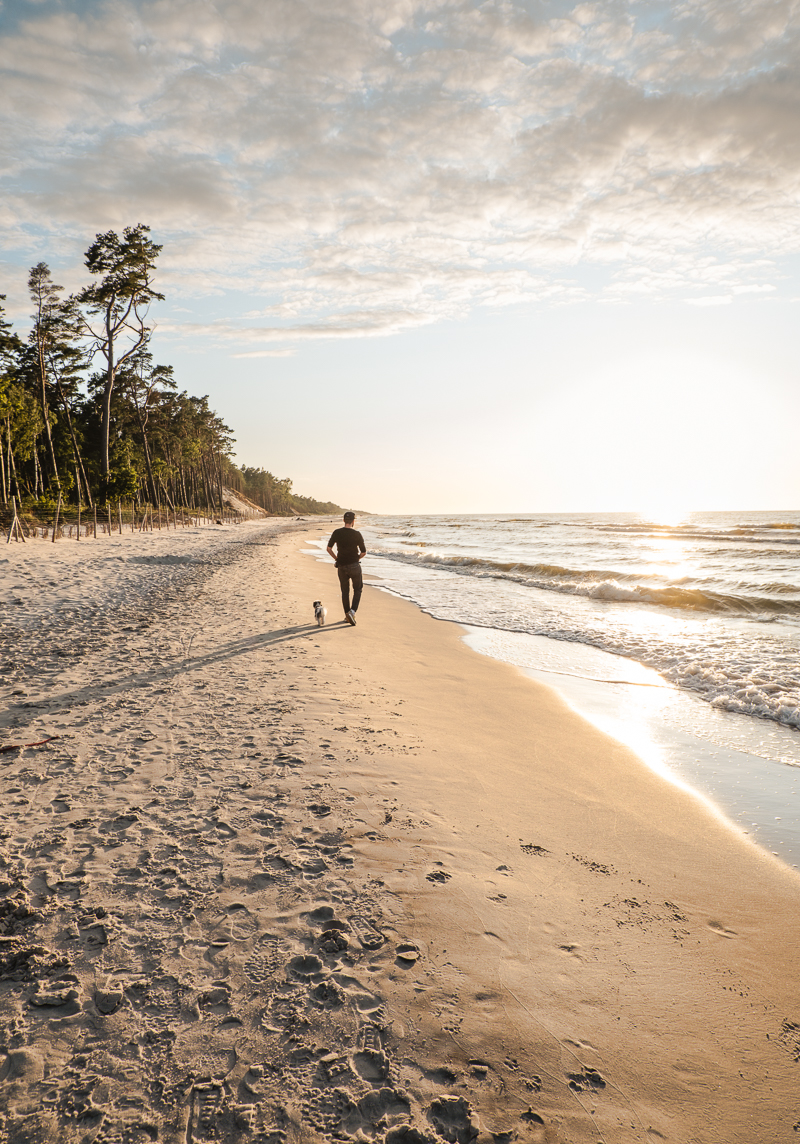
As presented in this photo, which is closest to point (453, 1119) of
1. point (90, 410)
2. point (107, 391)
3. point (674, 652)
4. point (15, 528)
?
point (674, 652)

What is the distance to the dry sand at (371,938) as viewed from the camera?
6.83ft

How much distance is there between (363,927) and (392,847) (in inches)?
30.0

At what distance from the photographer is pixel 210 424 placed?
79.4 meters

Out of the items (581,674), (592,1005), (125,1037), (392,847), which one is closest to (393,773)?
(392,847)

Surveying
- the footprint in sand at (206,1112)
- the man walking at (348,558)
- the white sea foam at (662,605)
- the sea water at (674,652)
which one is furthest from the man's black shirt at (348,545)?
the footprint in sand at (206,1112)

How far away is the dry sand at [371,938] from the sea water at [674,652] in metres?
0.69

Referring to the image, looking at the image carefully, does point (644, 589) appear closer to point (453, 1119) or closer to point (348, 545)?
point (348, 545)

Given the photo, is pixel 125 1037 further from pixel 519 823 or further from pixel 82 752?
pixel 82 752

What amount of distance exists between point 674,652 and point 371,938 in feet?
28.2

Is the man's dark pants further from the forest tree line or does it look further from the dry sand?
the forest tree line

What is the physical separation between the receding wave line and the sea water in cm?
6

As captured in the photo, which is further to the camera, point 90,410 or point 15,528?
point 90,410

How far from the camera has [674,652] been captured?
31.8 ft

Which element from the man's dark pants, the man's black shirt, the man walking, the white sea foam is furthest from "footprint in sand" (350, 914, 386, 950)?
the man's black shirt
